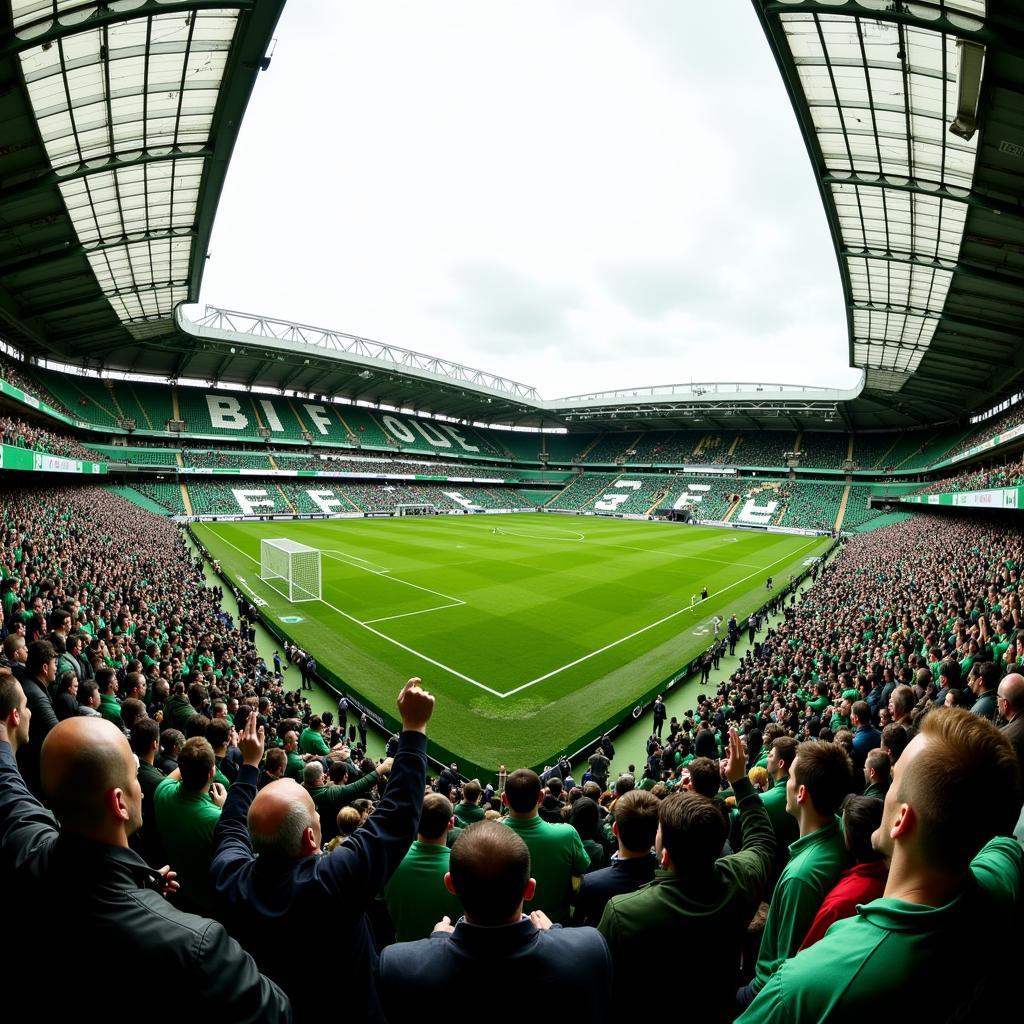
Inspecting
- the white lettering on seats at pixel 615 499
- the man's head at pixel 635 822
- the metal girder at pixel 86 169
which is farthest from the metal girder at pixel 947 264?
the white lettering on seats at pixel 615 499

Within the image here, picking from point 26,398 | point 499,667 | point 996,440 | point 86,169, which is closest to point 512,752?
point 499,667

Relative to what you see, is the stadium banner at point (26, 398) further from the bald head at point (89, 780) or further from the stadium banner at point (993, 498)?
the stadium banner at point (993, 498)

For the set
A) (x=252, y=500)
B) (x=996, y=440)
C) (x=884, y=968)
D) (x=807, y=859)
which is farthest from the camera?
(x=252, y=500)

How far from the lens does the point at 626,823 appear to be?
3.22 m

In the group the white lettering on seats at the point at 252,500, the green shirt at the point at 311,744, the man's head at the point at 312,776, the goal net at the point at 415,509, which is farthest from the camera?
the goal net at the point at 415,509

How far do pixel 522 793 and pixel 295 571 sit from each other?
25.3m

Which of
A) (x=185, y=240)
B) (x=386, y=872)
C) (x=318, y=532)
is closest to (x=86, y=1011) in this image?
(x=386, y=872)

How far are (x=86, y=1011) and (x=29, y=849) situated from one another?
730 millimetres

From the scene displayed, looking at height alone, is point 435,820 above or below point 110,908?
below

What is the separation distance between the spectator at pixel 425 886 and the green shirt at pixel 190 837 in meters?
1.18

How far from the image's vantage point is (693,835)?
243 cm

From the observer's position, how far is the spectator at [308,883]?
84.4 inches

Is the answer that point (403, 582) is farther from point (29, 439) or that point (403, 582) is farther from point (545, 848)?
point (545, 848)

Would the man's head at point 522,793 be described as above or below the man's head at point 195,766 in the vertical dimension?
below
